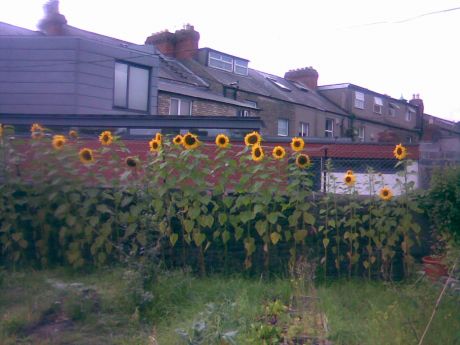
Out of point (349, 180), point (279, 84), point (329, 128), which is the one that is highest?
point (279, 84)

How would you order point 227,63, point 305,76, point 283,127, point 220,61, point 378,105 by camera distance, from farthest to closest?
point 378,105 → point 305,76 → point 227,63 → point 220,61 → point 283,127

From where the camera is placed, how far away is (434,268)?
804 cm

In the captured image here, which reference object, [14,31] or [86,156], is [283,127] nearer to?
[14,31]

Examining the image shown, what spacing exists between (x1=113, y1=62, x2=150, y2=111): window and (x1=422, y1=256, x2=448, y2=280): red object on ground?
44.5 feet

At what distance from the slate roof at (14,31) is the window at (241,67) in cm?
1456

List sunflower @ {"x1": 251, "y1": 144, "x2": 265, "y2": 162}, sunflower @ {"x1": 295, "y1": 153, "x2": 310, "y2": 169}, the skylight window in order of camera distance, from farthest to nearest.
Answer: the skylight window
sunflower @ {"x1": 295, "y1": 153, "x2": 310, "y2": 169}
sunflower @ {"x1": 251, "y1": 144, "x2": 265, "y2": 162}

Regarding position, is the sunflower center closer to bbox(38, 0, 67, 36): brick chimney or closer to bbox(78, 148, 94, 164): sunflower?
bbox(78, 148, 94, 164): sunflower

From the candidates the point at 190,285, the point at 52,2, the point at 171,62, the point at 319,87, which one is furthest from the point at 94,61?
the point at 319,87

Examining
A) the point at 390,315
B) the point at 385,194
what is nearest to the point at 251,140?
the point at 385,194

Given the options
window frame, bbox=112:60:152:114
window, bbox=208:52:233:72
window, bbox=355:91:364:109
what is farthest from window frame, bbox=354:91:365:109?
window frame, bbox=112:60:152:114

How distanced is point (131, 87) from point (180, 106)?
3.66 meters

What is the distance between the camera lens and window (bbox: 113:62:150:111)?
2027 centimetres

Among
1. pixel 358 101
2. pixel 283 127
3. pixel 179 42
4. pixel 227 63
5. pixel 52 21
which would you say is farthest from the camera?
pixel 358 101

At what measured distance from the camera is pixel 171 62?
99.9 feet
